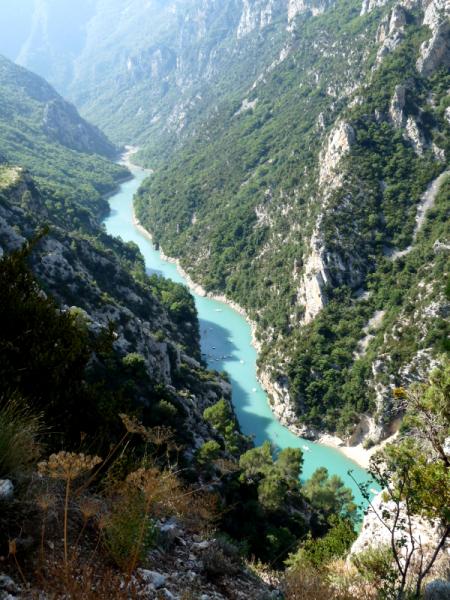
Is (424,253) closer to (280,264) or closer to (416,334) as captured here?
(416,334)

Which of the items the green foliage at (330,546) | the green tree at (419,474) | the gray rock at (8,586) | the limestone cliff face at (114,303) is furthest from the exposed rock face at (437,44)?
the gray rock at (8,586)

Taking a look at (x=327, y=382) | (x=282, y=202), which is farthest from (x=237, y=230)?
(x=327, y=382)

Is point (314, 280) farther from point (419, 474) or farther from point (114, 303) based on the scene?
point (419, 474)

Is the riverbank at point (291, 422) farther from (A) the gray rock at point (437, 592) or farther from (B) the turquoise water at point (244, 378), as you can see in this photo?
(A) the gray rock at point (437, 592)

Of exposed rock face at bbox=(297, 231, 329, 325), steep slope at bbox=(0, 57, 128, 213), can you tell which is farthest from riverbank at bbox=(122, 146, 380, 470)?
steep slope at bbox=(0, 57, 128, 213)

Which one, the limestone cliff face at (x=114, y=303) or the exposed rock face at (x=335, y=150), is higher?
the exposed rock face at (x=335, y=150)

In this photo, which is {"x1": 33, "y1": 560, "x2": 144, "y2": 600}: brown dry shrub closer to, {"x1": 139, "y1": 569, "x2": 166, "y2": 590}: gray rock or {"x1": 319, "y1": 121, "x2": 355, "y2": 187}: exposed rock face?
{"x1": 139, "y1": 569, "x2": 166, "y2": 590}: gray rock
